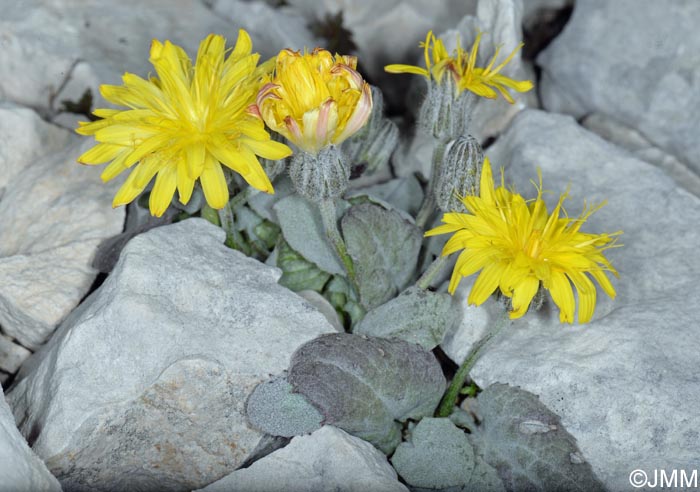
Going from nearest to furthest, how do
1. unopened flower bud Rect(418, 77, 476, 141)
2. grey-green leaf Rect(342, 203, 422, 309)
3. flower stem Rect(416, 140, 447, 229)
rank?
grey-green leaf Rect(342, 203, 422, 309) → unopened flower bud Rect(418, 77, 476, 141) → flower stem Rect(416, 140, 447, 229)

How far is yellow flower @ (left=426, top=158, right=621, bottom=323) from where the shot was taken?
9.51 feet

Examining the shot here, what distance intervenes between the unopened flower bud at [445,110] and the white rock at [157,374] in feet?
2.93

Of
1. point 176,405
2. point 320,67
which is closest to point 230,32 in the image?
point 320,67

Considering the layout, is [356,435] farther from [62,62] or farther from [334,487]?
[62,62]

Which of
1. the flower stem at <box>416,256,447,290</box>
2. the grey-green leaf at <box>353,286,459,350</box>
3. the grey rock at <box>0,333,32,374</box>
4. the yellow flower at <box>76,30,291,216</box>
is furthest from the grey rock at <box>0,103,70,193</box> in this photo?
the flower stem at <box>416,256,447,290</box>

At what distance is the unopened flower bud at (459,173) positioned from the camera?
10.4 ft

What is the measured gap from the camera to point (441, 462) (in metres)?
3.13

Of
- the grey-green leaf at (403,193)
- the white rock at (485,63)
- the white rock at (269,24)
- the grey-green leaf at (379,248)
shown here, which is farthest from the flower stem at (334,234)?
the white rock at (269,24)

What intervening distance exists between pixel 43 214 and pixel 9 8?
1.48m

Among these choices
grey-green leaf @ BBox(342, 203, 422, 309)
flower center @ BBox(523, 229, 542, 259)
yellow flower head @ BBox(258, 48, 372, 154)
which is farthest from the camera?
grey-green leaf @ BBox(342, 203, 422, 309)

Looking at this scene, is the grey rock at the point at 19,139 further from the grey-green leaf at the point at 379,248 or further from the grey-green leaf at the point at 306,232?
the grey-green leaf at the point at 379,248

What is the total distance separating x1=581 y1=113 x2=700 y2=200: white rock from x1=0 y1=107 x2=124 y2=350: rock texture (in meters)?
2.44

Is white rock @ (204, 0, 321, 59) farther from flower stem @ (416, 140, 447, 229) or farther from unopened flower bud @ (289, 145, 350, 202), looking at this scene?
unopened flower bud @ (289, 145, 350, 202)

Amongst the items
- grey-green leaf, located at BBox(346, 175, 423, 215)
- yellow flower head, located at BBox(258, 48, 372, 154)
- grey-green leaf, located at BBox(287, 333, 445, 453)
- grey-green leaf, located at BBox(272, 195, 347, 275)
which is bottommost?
grey-green leaf, located at BBox(287, 333, 445, 453)
